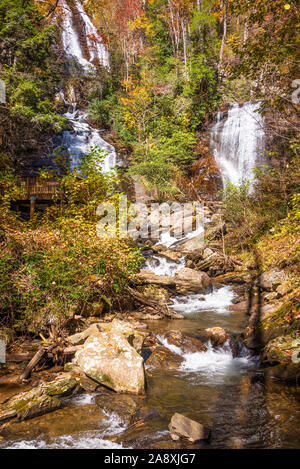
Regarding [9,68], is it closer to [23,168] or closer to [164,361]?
[23,168]

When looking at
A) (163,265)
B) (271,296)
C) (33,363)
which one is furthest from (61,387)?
(163,265)

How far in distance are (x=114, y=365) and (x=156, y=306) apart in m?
3.59

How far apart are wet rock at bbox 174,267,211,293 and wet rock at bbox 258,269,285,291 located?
6.50ft

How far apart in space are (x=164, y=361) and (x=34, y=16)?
44.9ft

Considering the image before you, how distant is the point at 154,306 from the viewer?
7449 millimetres

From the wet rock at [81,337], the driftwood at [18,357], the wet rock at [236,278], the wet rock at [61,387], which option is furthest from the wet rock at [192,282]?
the wet rock at [61,387]

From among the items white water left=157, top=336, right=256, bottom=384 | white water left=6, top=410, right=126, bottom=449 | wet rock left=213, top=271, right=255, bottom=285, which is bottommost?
white water left=157, top=336, right=256, bottom=384

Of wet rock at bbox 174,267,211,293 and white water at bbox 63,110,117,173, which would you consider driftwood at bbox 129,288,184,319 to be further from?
white water at bbox 63,110,117,173

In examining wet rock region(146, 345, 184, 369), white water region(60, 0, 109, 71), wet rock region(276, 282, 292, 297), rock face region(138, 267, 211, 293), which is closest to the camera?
wet rock region(146, 345, 184, 369)

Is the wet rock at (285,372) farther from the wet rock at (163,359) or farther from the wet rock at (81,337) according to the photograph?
the wet rock at (81,337)

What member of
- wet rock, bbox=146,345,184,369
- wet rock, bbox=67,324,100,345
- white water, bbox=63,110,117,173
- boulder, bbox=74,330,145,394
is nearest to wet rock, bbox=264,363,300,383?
wet rock, bbox=146,345,184,369

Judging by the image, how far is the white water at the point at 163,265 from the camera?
37.1 feet

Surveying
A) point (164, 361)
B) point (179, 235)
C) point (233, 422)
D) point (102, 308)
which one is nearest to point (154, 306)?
point (102, 308)

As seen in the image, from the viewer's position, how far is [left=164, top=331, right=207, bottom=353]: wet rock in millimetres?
5438
